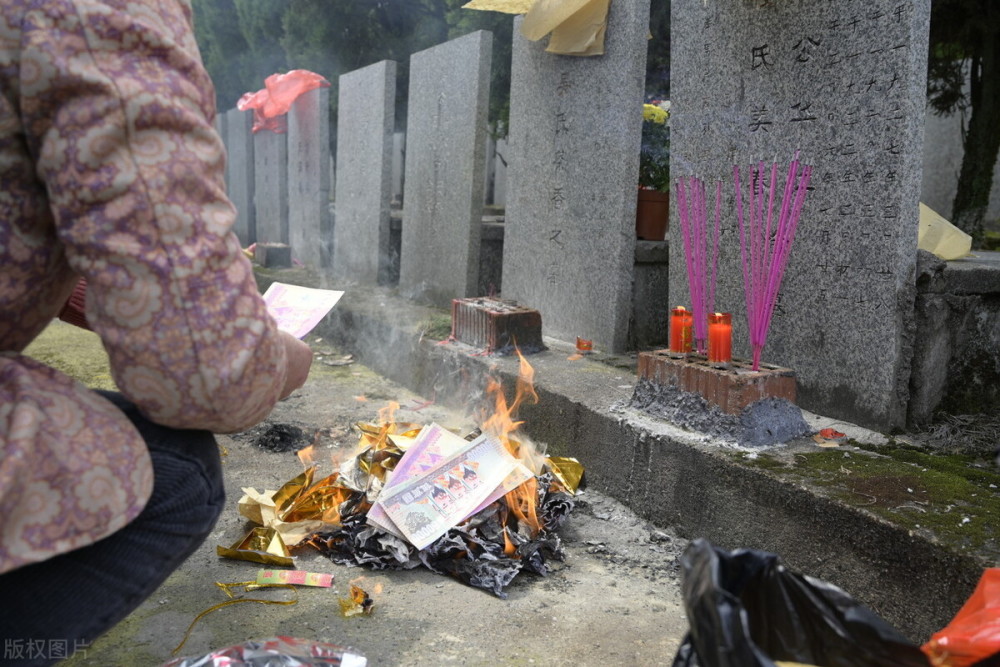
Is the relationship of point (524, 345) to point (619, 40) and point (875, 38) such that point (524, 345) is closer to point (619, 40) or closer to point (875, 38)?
point (619, 40)

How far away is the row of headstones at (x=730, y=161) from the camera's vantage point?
297cm

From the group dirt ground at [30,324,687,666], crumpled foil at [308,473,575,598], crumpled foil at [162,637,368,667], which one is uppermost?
crumpled foil at [162,637,368,667]

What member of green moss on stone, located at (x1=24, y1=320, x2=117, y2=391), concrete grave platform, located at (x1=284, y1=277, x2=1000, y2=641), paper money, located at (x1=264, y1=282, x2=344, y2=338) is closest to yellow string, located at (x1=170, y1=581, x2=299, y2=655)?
paper money, located at (x1=264, y1=282, x2=344, y2=338)

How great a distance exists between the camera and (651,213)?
4.75 meters

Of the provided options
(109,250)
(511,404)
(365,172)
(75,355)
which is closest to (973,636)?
(109,250)

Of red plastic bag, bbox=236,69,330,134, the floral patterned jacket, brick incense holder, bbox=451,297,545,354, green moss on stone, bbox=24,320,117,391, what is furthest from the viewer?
red plastic bag, bbox=236,69,330,134

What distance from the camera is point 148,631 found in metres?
2.17

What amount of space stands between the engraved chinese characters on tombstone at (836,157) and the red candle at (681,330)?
48 centimetres

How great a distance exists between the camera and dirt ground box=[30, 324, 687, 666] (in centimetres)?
212

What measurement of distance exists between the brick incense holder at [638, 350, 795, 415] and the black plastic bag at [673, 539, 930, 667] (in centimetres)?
148

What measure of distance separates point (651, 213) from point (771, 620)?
3.61m

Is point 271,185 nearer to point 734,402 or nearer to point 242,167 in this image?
point 242,167

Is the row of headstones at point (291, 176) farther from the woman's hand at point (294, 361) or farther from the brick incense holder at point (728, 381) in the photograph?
the woman's hand at point (294, 361)

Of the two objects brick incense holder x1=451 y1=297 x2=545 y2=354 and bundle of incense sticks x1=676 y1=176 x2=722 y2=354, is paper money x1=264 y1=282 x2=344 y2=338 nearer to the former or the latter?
bundle of incense sticks x1=676 y1=176 x2=722 y2=354
